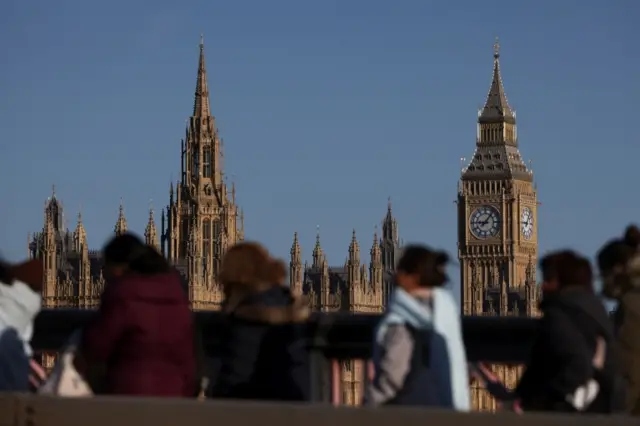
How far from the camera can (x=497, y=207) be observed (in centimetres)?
13325

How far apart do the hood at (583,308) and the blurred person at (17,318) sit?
2.81 metres

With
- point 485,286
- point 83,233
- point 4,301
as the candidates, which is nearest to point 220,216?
point 83,233

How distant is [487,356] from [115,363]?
2.03 meters

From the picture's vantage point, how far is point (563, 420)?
28.9ft

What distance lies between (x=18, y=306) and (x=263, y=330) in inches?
53.5

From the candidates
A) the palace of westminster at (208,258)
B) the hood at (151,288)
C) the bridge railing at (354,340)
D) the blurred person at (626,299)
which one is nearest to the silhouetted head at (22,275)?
the bridge railing at (354,340)

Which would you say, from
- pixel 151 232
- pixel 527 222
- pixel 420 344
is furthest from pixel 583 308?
pixel 527 222

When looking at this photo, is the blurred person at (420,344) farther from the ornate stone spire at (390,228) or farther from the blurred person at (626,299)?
the ornate stone spire at (390,228)

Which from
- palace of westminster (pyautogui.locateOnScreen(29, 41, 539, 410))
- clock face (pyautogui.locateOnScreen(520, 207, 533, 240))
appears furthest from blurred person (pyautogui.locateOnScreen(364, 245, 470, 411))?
clock face (pyautogui.locateOnScreen(520, 207, 533, 240))

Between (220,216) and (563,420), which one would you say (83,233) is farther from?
(563,420)

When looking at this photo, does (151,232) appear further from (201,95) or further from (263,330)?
(263,330)

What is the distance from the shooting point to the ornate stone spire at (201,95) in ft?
317

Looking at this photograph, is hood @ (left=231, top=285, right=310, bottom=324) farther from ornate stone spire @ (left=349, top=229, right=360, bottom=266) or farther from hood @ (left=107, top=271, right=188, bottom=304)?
ornate stone spire @ (left=349, top=229, right=360, bottom=266)

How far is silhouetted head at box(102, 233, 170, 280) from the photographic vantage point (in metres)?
10.8
